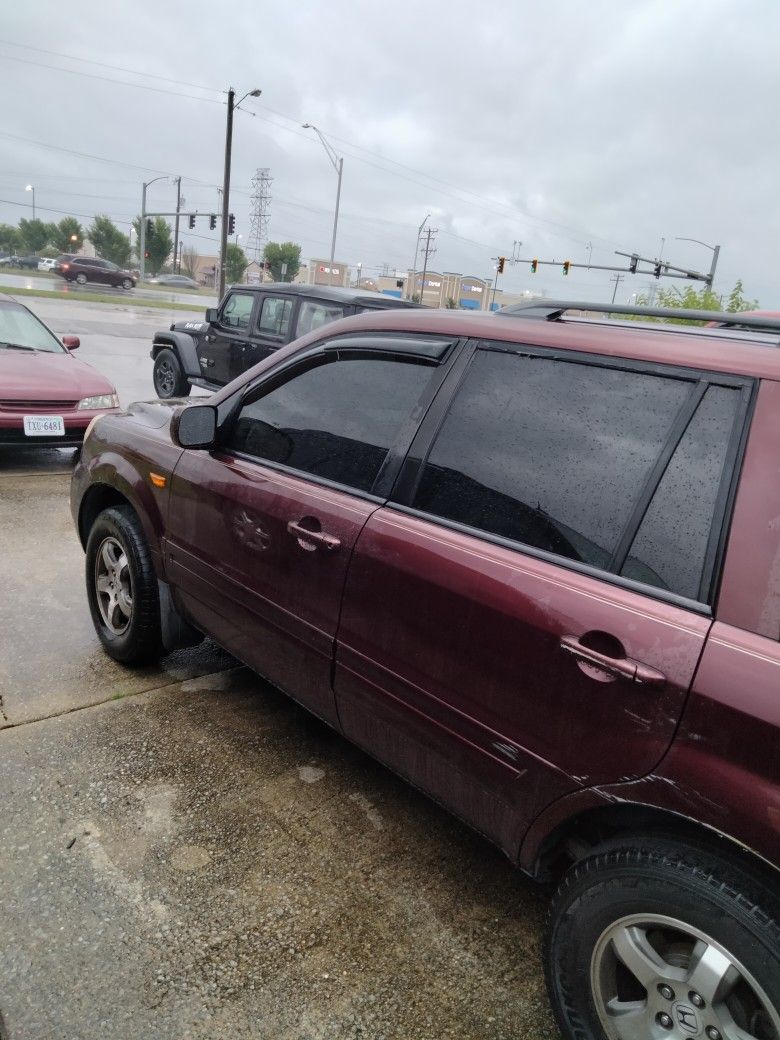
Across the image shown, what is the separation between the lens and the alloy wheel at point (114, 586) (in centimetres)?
330

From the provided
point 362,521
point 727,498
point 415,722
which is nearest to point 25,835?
point 415,722

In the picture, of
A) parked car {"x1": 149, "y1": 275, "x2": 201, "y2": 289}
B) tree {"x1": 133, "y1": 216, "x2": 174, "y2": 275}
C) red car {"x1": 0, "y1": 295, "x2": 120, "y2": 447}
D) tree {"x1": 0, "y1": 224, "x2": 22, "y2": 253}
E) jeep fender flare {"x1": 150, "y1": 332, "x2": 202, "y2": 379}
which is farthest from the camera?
tree {"x1": 0, "y1": 224, "x2": 22, "y2": 253}

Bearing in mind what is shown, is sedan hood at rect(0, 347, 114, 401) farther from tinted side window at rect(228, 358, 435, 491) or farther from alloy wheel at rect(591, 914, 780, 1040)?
alloy wheel at rect(591, 914, 780, 1040)

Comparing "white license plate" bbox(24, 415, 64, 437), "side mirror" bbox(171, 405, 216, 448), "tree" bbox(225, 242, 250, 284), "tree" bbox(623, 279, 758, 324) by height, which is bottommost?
"white license plate" bbox(24, 415, 64, 437)

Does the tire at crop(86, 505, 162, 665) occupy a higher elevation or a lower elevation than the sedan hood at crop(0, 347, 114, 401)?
lower

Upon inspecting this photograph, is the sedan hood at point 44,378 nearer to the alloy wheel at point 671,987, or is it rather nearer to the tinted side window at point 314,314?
the tinted side window at point 314,314

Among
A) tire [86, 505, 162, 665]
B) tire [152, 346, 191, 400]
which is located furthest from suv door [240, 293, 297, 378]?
tire [86, 505, 162, 665]

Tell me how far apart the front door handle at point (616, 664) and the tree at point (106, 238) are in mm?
72185

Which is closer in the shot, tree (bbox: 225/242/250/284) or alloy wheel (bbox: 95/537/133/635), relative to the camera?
alloy wheel (bbox: 95/537/133/635)

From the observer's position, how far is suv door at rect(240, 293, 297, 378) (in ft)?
31.6

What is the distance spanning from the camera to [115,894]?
6.99 feet

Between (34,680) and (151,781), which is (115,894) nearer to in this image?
(151,781)

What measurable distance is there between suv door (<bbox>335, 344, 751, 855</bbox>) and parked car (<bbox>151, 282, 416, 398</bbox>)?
7.05 meters

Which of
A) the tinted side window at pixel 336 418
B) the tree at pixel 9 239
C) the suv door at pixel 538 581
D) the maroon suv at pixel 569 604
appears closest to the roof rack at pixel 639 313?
the maroon suv at pixel 569 604
